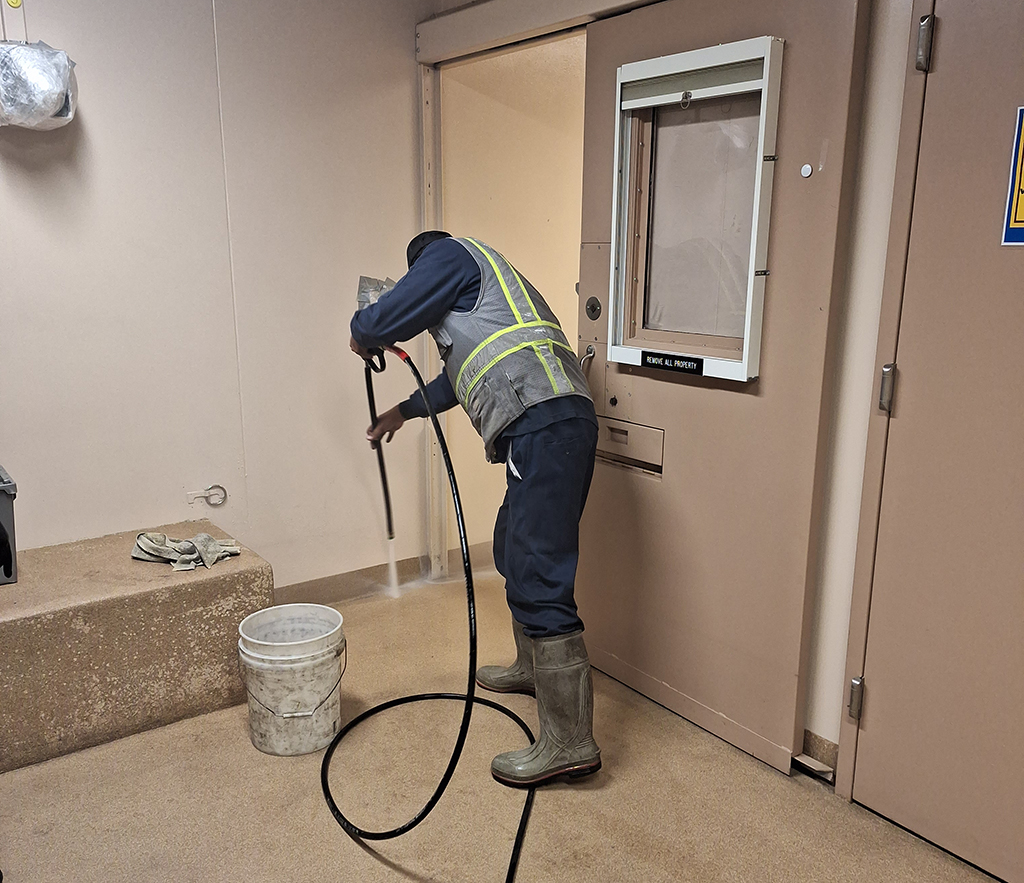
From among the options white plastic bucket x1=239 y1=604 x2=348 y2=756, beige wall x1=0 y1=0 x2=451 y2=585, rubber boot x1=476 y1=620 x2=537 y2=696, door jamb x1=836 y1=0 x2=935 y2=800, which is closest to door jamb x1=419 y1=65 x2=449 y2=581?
beige wall x1=0 y1=0 x2=451 y2=585

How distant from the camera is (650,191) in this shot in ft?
8.13

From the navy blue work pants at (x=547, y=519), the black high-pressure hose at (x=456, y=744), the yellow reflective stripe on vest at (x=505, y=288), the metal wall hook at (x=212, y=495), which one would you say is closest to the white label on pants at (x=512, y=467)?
the navy blue work pants at (x=547, y=519)

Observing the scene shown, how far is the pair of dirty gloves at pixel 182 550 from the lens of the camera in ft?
8.43

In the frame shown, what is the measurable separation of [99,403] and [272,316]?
0.67 m

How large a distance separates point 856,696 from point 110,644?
6.65 feet

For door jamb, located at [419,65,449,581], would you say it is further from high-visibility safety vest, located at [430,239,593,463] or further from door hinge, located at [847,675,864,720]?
door hinge, located at [847,675,864,720]

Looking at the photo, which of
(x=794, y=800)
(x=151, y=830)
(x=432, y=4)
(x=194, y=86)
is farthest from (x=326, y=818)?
(x=432, y=4)

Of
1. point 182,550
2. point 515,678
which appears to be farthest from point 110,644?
point 515,678

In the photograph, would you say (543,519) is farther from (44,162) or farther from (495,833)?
(44,162)

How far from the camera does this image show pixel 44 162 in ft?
8.37

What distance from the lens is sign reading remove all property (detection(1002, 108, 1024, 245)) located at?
1688 millimetres

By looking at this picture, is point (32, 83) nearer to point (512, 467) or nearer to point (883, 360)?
point (512, 467)

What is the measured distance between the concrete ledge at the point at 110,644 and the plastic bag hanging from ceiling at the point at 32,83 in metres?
1.31

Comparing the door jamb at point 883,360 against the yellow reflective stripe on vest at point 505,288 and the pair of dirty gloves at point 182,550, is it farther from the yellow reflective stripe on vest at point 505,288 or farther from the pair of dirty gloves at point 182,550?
the pair of dirty gloves at point 182,550
